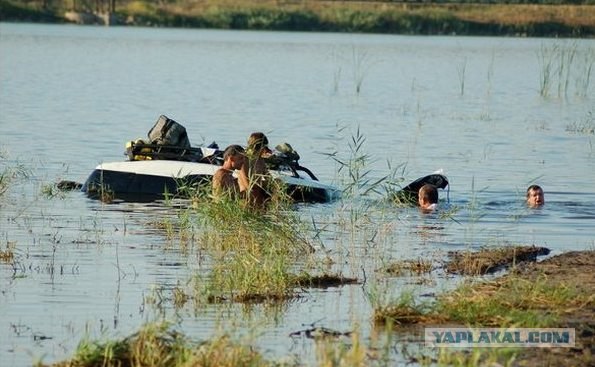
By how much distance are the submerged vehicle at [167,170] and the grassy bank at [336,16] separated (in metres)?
62.8

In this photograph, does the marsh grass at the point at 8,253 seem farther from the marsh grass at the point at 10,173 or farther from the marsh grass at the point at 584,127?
the marsh grass at the point at 584,127

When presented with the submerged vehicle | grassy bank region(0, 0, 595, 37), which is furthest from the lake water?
grassy bank region(0, 0, 595, 37)

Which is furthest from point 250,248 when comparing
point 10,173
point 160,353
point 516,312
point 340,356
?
point 10,173

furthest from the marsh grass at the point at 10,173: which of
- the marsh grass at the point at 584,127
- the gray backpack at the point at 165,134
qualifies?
the marsh grass at the point at 584,127

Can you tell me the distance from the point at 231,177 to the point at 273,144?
12614mm

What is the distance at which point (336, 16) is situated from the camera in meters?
82.7

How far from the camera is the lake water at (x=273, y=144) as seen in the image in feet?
37.3

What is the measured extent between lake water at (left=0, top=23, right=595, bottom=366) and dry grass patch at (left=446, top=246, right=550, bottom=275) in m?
0.29

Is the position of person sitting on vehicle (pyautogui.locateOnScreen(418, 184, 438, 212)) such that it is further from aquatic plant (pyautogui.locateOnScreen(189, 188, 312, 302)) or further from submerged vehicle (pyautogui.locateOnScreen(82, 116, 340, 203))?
aquatic plant (pyautogui.locateOnScreen(189, 188, 312, 302))

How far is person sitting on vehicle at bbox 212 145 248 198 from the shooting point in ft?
46.7

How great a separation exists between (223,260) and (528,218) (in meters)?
5.90

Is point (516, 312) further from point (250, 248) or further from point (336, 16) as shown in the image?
point (336, 16)

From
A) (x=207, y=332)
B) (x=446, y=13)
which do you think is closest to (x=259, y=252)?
A: (x=207, y=332)

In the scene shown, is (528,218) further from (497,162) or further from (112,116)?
(112,116)
